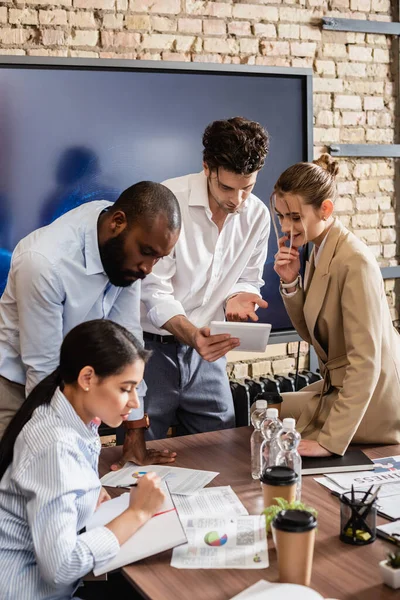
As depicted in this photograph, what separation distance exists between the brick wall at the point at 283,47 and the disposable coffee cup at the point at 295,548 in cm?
223

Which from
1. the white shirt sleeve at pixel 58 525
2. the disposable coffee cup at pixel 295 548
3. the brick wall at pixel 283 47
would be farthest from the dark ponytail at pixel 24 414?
the brick wall at pixel 283 47

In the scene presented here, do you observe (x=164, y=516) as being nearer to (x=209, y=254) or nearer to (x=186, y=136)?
(x=209, y=254)

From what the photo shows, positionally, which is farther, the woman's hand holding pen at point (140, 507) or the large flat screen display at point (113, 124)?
the large flat screen display at point (113, 124)

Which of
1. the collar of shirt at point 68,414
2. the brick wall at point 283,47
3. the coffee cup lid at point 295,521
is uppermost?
the brick wall at point 283,47

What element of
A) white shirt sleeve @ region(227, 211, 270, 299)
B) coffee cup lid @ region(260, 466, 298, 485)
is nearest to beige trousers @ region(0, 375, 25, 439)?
coffee cup lid @ region(260, 466, 298, 485)

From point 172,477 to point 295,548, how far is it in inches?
23.7

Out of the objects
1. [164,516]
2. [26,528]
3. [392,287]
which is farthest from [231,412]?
[392,287]

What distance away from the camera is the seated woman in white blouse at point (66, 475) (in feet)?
4.66

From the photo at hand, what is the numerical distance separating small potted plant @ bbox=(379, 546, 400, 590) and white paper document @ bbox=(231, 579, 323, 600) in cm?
16

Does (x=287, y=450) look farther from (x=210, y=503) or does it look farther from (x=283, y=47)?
(x=283, y=47)

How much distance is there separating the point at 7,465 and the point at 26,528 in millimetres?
150

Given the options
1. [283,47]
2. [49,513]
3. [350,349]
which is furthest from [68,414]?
[283,47]

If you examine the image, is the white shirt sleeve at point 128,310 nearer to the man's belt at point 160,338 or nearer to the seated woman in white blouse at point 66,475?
the man's belt at point 160,338

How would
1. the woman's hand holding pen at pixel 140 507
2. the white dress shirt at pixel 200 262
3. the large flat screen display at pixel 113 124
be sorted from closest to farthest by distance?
the woman's hand holding pen at pixel 140 507 < the white dress shirt at pixel 200 262 < the large flat screen display at pixel 113 124
